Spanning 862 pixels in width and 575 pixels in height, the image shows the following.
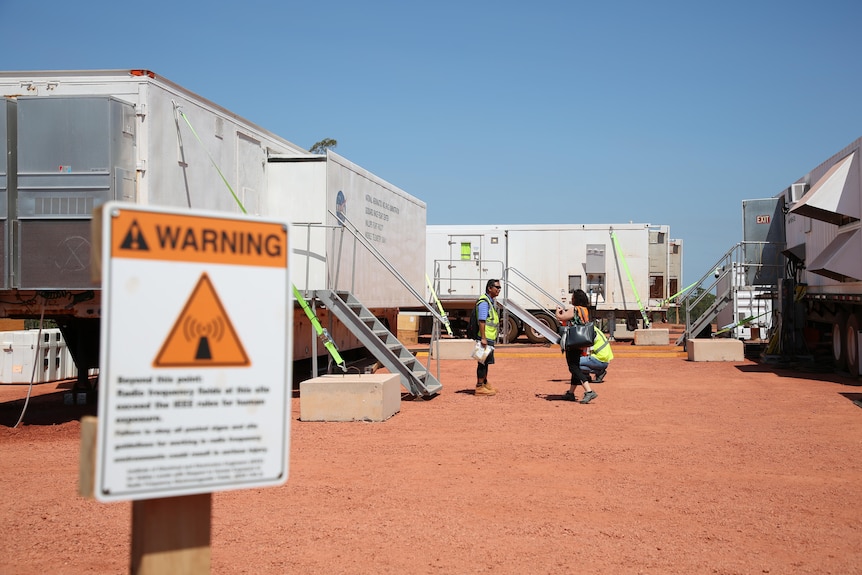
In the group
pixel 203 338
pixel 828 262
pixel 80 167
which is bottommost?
pixel 203 338

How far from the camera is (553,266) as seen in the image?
1060 inches

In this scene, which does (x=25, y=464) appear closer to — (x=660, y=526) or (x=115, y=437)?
(x=660, y=526)

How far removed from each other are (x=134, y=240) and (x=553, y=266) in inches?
984

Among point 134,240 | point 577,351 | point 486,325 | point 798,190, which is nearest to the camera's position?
point 134,240

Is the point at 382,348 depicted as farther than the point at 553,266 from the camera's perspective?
No

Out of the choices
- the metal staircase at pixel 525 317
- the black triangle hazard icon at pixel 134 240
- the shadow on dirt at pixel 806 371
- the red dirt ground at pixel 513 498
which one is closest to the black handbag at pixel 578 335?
the red dirt ground at pixel 513 498

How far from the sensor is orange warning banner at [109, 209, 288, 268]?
7.71ft

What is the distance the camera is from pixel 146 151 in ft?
32.7

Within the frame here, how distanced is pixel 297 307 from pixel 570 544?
Result: 852cm

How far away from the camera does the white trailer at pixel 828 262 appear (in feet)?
46.2

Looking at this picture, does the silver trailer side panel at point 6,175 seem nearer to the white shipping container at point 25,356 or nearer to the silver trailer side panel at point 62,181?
the silver trailer side panel at point 62,181

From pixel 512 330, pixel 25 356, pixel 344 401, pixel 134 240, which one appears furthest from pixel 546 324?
pixel 134 240

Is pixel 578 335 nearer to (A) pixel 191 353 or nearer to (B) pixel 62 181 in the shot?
(B) pixel 62 181

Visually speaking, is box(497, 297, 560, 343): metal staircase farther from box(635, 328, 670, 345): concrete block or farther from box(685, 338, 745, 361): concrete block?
box(685, 338, 745, 361): concrete block
